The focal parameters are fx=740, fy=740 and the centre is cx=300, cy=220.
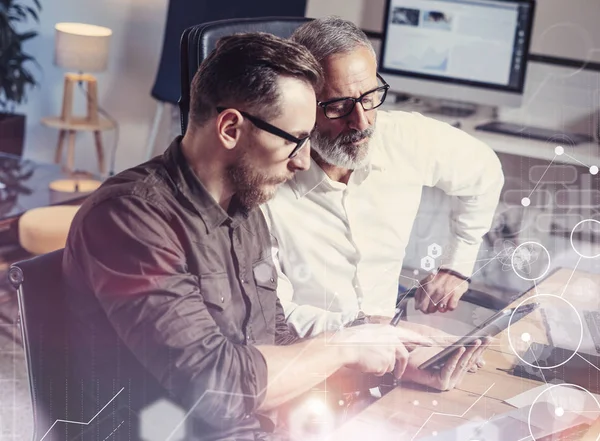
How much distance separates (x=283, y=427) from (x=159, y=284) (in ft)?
0.82

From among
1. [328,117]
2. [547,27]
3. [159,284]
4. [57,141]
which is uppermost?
[547,27]

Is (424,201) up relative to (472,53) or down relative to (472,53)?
down

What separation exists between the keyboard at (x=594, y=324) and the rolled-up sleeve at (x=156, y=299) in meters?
0.46

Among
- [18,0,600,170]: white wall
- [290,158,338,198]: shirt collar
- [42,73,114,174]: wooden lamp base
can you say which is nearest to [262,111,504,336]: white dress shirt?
[290,158,338,198]: shirt collar

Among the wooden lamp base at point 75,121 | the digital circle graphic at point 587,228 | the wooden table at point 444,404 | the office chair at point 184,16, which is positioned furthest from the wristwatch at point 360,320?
the wooden lamp base at point 75,121

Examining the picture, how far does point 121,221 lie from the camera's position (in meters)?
Result: 0.83

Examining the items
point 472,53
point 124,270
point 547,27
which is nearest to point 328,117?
point 124,270

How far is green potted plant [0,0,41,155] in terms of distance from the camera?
2.89 metres

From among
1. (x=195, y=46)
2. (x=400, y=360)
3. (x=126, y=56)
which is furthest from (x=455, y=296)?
(x=126, y=56)

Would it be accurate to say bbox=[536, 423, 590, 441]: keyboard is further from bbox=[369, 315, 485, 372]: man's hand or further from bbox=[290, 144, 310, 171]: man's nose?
bbox=[290, 144, 310, 171]: man's nose

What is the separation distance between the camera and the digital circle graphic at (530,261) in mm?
996

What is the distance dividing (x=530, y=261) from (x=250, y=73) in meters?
0.47

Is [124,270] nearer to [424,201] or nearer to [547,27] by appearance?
[424,201]

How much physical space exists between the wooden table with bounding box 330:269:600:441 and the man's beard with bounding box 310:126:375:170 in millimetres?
293
